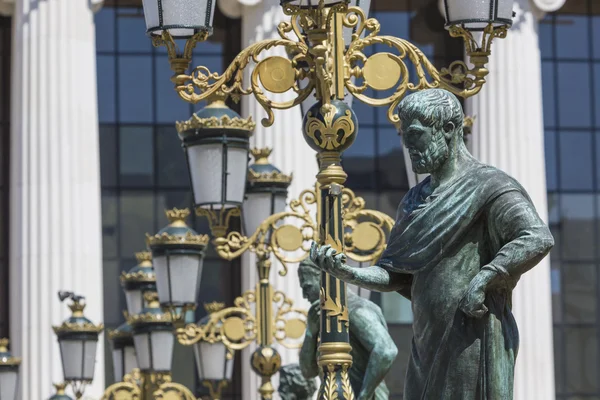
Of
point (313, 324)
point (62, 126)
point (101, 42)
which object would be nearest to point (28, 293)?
point (62, 126)

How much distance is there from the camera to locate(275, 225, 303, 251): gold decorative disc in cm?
1856

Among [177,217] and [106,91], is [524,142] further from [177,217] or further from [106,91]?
[177,217]

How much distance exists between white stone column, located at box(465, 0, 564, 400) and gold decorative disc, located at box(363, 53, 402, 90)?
2494 centimetres

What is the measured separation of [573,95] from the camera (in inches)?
1722

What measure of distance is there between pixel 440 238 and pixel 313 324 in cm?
517

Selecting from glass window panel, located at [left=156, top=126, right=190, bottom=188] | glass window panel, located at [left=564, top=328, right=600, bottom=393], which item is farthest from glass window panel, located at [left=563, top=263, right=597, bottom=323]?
glass window panel, located at [left=156, top=126, right=190, bottom=188]

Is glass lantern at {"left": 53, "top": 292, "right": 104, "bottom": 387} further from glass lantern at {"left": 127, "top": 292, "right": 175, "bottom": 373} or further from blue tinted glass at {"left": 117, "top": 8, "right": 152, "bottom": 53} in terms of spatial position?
blue tinted glass at {"left": 117, "top": 8, "right": 152, "bottom": 53}

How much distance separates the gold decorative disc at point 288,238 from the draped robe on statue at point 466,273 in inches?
356

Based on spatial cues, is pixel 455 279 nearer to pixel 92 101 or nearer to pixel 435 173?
pixel 435 173

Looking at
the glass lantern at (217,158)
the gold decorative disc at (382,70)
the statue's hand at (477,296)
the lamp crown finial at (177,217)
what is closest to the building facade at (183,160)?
the lamp crown finial at (177,217)

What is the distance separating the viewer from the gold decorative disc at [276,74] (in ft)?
42.5

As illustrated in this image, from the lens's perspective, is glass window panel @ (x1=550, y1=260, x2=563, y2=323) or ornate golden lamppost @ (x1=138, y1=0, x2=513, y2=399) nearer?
ornate golden lamppost @ (x1=138, y1=0, x2=513, y2=399)

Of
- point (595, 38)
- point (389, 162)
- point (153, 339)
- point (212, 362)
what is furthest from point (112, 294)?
point (153, 339)

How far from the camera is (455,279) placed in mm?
9352
